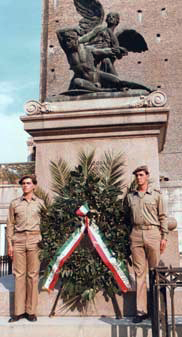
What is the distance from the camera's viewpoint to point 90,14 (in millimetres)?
7055

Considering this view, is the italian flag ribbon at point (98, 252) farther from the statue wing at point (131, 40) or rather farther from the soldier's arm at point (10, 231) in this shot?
the statue wing at point (131, 40)

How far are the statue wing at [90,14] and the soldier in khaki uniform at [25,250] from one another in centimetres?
350

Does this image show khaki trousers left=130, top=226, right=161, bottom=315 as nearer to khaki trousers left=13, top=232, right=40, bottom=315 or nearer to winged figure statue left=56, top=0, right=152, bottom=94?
khaki trousers left=13, top=232, right=40, bottom=315

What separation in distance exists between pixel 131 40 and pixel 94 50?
3.08 feet

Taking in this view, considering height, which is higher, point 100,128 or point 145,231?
point 100,128

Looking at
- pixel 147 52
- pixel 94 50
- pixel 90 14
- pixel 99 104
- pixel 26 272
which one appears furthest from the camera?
pixel 147 52

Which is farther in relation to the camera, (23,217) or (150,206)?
(23,217)

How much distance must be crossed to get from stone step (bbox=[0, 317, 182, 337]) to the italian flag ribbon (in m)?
0.41

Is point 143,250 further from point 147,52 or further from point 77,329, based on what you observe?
point 147,52

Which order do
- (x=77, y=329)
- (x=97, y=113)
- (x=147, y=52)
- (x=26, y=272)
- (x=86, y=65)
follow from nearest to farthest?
1. (x=77, y=329)
2. (x=26, y=272)
3. (x=97, y=113)
4. (x=86, y=65)
5. (x=147, y=52)

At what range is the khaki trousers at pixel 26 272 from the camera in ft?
14.4

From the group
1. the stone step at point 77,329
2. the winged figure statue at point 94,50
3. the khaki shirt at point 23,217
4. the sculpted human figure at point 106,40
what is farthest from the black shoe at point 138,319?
the sculpted human figure at point 106,40

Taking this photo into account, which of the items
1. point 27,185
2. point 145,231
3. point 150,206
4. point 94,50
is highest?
point 94,50

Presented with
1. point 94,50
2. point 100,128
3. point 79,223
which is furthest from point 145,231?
point 94,50
